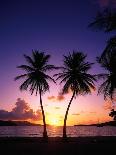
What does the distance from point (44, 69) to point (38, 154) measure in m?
22.9

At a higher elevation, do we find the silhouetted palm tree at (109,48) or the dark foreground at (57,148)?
the silhouetted palm tree at (109,48)

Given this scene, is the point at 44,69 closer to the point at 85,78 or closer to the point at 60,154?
the point at 85,78

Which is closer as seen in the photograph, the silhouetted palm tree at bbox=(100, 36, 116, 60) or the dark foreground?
the silhouetted palm tree at bbox=(100, 36, 116, 60)

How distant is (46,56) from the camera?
41469 millimetres

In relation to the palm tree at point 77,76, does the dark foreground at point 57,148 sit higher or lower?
lower

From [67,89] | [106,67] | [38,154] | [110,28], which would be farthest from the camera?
[67,89]

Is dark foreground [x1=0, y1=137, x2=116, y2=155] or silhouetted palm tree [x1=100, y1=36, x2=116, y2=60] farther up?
silhouetted palm tree [x1=100, y1=36, x2=116, y2=60]

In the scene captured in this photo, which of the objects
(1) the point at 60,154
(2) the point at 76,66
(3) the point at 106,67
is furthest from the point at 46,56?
(1) the point at 60,154

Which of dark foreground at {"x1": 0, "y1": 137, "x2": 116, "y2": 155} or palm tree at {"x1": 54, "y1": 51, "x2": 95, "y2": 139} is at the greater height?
palm tree at {"x1": 54, "y1": 51, "x2": 95, "y2": 139}

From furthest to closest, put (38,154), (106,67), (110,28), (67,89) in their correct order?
(67,89) < (106,67) < (38,154) < (110,28)

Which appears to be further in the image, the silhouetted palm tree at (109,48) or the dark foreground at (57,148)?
the dark foreground at (57,148)

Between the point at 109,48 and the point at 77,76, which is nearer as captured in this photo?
the point at 109,48

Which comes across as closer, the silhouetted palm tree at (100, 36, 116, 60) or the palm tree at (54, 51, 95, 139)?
the silhouetted palm tree at (100, 36, 116, 60)

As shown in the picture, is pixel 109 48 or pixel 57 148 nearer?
pixel 109 48
